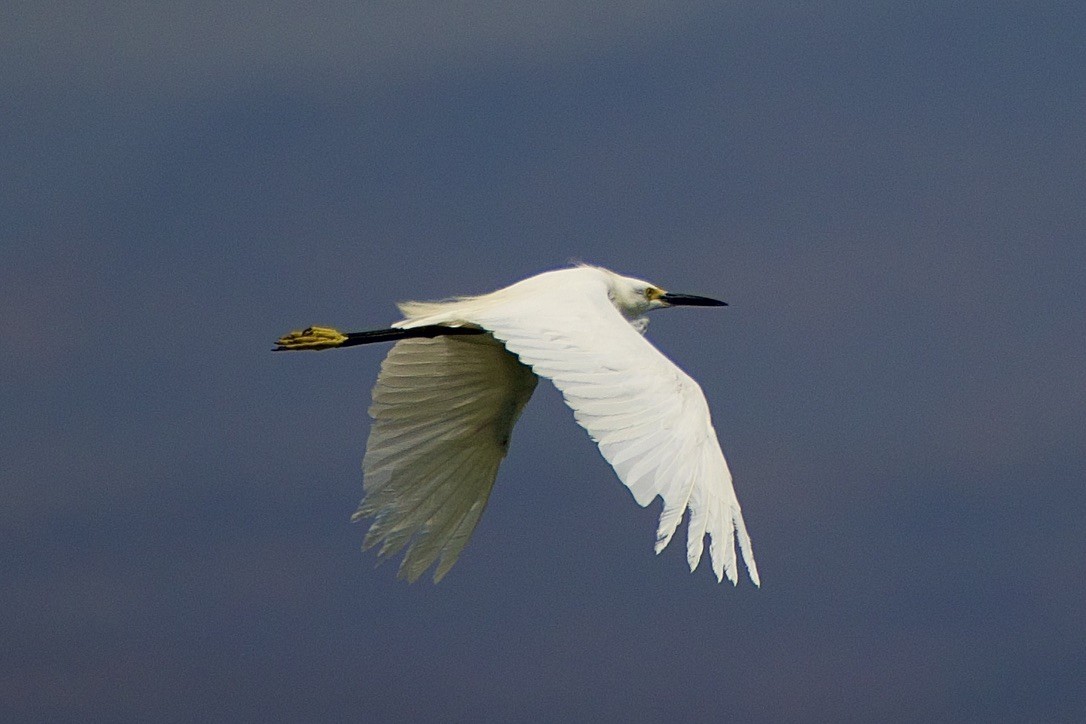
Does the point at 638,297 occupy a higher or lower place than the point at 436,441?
higher

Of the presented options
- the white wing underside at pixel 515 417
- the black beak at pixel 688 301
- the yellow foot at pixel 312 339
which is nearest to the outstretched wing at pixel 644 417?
the white wing underside at pixel 515 417

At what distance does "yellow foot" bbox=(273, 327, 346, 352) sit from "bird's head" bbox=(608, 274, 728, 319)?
203cm

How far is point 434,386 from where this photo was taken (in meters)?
10.5

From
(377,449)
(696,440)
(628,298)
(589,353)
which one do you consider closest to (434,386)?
(377,449)

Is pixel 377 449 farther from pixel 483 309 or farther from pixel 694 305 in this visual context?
pixel 694 305

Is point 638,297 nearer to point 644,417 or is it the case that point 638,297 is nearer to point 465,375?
point 465,375

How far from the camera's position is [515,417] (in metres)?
10.6

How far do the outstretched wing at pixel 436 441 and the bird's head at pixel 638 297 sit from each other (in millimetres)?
1068

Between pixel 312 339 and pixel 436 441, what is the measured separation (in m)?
1.03

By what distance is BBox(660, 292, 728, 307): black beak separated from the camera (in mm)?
12125

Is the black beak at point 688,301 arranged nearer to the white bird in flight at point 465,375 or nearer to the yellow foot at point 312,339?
the white bird in flight at point 465,375

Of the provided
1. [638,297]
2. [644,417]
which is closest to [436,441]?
[638,297]

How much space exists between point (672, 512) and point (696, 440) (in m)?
0.63

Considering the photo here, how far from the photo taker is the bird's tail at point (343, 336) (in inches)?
385
